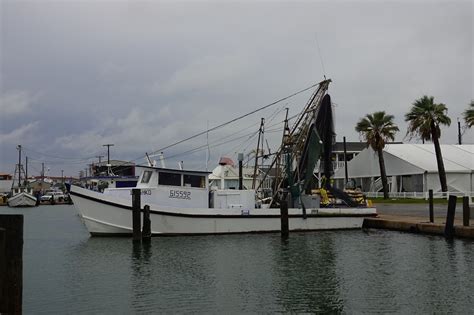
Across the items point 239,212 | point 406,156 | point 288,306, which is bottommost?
point 288,306

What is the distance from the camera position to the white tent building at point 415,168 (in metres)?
48.3

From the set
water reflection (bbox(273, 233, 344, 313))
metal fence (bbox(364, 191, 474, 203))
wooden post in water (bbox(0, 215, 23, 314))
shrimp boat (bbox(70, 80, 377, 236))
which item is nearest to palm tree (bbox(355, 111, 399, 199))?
metal fence (bbox(364, 191, 474, 203))

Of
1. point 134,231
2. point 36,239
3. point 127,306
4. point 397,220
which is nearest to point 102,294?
point 127,306

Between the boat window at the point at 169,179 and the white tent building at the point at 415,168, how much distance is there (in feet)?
99.2

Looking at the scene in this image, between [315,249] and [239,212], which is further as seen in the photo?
[239,212]

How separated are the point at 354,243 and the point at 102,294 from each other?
1222 centimetres

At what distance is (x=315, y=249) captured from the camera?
20656 millimetres

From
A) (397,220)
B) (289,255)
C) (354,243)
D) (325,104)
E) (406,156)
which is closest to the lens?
(289,255)

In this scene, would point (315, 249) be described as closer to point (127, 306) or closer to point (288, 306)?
point (288, 306)

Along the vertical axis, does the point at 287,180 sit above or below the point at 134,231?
above

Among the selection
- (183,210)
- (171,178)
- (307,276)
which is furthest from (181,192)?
(307,276)

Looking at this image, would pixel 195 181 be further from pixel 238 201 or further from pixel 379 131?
pixel 379 131

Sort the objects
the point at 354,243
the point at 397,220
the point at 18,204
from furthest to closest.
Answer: the point at 18,204 → the point at 397,220 → the point at 354,243

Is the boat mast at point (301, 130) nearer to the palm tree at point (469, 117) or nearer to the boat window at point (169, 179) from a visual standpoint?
the boat window at point (169, 179)
